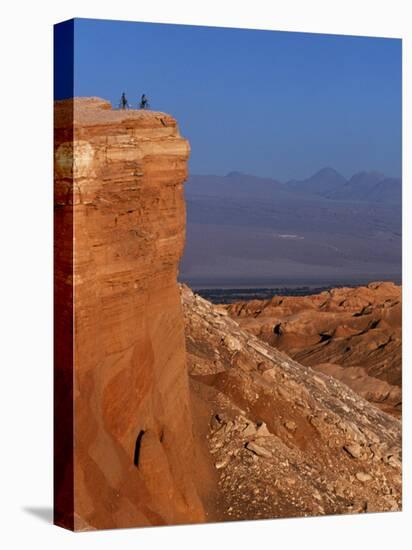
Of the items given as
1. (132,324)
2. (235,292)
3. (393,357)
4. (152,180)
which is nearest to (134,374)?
(132,324)

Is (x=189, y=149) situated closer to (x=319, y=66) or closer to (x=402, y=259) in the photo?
(x=319, y=66)

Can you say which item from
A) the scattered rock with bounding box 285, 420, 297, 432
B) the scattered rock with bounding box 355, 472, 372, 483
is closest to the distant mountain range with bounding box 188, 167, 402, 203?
the scattered rock with bounding box 285, 420, 297, 432

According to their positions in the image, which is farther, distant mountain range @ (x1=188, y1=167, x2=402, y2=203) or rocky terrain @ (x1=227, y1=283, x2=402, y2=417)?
rocky terrain @ (x1=227, y1=283, x2=402, y2=417)

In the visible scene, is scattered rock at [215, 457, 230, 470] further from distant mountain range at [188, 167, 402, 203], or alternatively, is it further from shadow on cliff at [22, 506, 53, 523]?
distant mountain range at [188, 167, 402, 203]

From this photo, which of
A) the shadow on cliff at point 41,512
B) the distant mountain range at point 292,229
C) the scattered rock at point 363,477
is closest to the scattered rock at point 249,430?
the scattered rock at point 363,477

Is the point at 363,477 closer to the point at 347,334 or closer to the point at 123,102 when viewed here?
the point at 123,102

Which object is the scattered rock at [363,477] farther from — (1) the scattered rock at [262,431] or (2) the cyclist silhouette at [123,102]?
(2) the cyclist silhouette at [123,102]

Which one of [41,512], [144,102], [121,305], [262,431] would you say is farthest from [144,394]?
[144,102]
